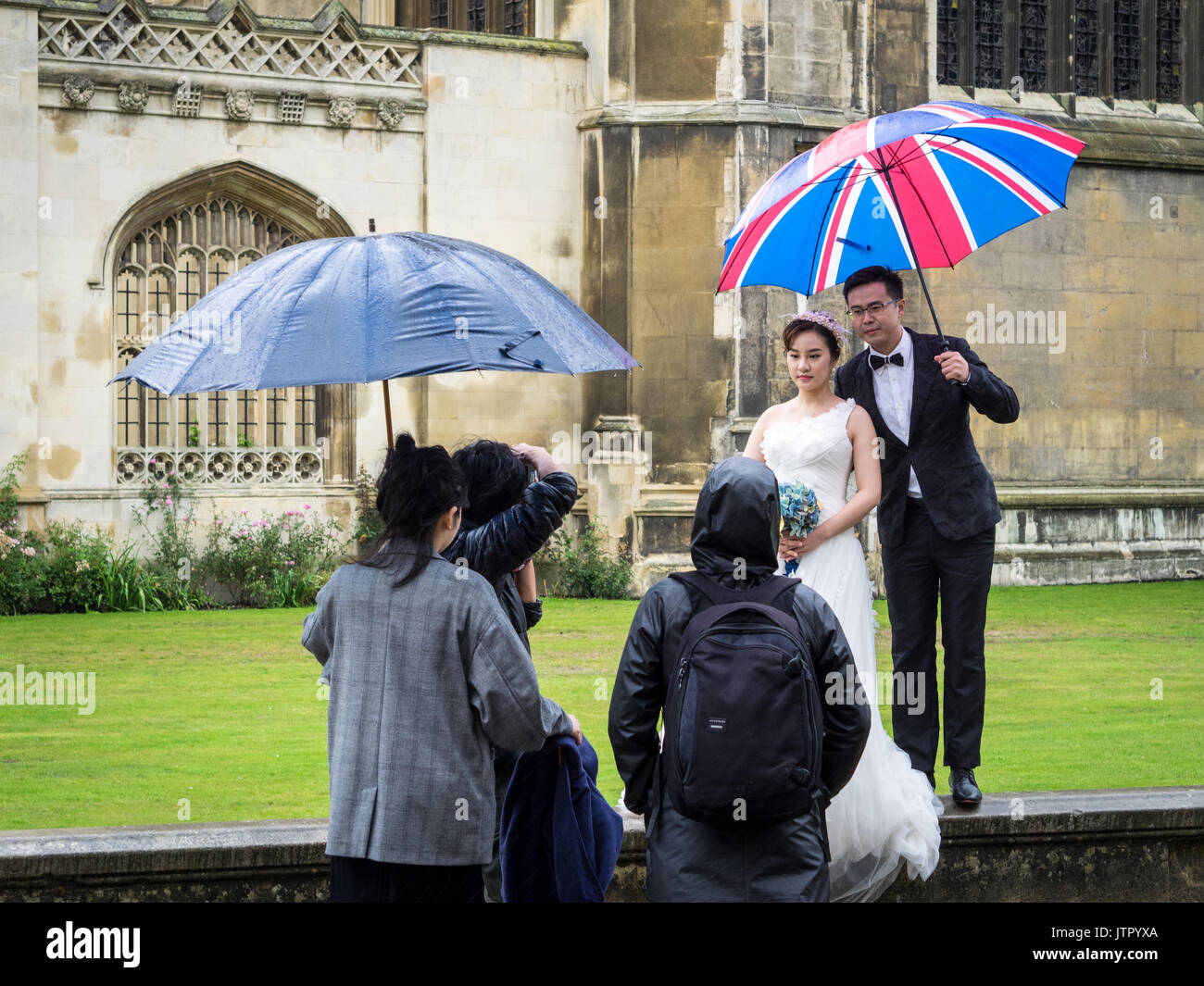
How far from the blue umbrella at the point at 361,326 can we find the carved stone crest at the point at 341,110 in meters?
11.6

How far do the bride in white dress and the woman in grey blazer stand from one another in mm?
1662

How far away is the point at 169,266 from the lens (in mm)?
15211

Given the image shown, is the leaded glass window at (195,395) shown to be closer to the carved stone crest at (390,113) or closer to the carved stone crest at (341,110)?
the carved stone crest at (341,110)

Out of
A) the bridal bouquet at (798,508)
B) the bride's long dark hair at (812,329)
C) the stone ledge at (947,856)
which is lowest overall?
the stone ledge at (947,856)

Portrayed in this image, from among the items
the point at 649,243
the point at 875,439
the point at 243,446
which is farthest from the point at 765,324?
the point at 875,439

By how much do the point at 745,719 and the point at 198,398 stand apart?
12384mm

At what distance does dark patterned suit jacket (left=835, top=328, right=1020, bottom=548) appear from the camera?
5.62 meters

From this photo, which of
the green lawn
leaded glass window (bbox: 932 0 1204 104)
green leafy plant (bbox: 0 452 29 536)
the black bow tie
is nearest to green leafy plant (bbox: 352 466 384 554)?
the green lawn

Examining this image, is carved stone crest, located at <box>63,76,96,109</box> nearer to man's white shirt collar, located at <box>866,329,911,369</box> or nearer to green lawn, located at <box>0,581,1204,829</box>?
green lawn, located at <box>0,581,1204,829</box>

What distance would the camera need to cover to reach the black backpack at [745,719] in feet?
11.8

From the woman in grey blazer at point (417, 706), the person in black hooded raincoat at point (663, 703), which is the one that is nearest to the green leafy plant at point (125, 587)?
the woman in grey blazer at point (417, 706)

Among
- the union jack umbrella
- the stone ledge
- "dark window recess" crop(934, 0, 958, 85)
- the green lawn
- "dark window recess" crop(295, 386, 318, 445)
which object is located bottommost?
the green lawn
